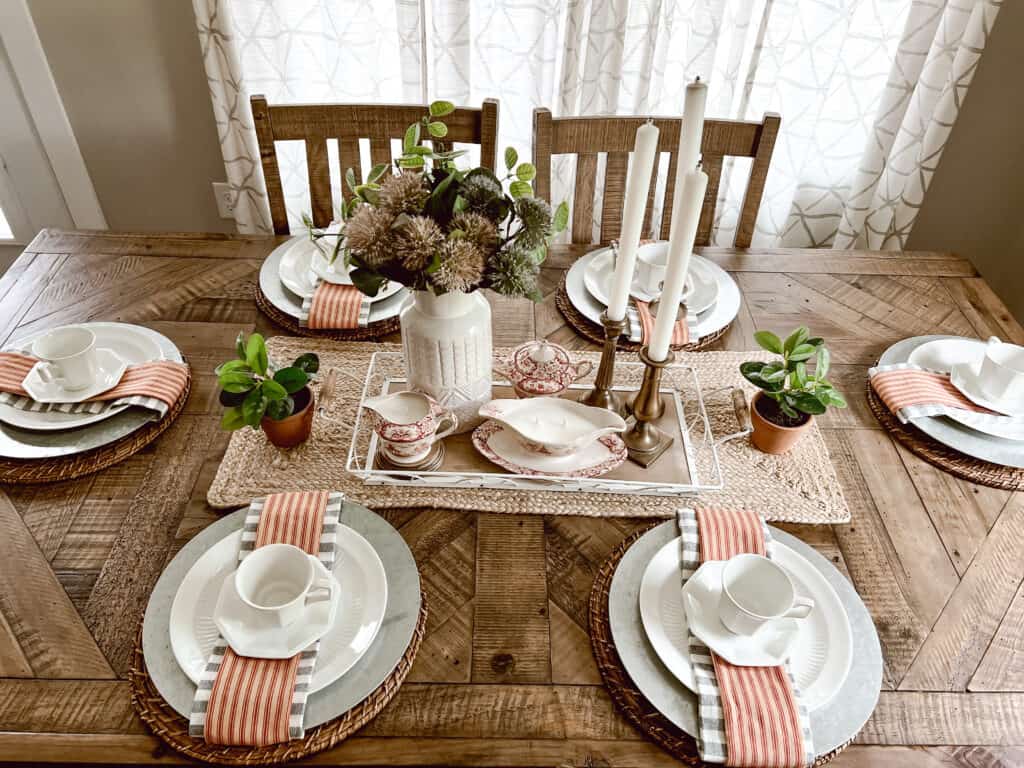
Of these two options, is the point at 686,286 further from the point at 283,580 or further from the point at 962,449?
the point at 283,580

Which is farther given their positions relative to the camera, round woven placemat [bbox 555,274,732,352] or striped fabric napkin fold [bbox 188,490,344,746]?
round woven placemat [bbox 555,274,732,352]

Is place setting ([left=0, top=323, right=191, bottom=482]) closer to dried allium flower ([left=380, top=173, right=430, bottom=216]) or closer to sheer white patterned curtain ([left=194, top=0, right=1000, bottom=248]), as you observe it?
dried allium flower ([left=380, top=173, right=430, bottom=216])

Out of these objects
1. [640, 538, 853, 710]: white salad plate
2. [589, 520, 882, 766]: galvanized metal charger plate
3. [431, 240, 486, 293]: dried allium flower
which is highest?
[431, 240, 486, 293]: dried allium flower

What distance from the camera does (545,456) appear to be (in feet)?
3.27

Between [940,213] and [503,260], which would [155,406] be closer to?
[503,260]

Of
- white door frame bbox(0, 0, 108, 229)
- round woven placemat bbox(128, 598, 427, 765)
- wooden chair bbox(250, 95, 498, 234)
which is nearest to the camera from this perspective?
round woven placemat bbox(128, 598, 427, 765)

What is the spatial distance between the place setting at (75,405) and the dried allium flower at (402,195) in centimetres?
48

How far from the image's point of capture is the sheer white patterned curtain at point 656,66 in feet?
5.80

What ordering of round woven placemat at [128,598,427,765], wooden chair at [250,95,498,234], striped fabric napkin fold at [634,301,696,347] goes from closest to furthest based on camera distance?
1. round woven placemat at [128,598,427,765]
2. striped fabric napkin fold at [634,301,696,347]
3. wooden chair at [250,95,498,234]

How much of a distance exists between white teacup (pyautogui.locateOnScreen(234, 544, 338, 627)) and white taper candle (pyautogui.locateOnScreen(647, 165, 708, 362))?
48 cm

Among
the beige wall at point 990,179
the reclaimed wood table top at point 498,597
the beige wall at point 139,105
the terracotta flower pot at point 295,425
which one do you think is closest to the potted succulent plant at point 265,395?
the terracotta flower pot at point 295,425

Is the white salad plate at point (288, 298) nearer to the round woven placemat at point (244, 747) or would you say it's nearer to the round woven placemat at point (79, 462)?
the round woven placemat at point (79, 462)

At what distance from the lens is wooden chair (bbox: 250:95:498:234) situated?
140cm

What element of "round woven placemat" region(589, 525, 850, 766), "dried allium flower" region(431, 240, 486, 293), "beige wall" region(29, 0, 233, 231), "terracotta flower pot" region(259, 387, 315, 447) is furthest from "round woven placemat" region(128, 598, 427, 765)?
"beige wall" region(29, 0, 233, 231)
